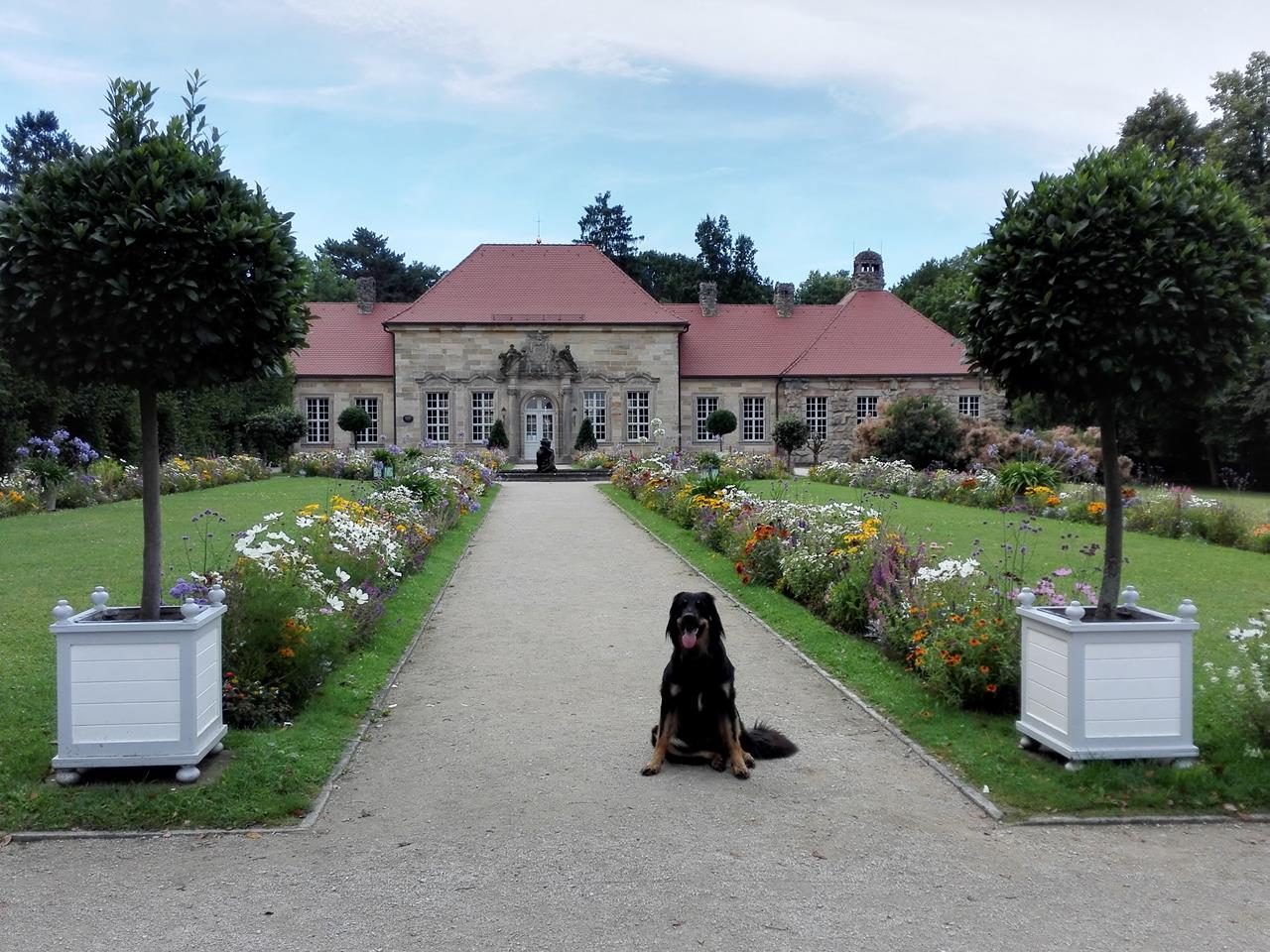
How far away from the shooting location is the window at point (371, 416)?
42.1m

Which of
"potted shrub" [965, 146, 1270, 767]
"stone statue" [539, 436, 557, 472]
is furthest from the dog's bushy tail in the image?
"stone statue" [539, 436, 557, 472]

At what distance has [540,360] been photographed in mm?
41406

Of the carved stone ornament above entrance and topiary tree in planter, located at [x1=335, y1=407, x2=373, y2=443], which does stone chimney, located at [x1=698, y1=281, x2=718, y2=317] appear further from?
topiary tree in planter, located at [x1=335, y1=407, x2=373, y2=443]

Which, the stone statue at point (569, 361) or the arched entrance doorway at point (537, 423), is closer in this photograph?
the stone statue at point (569, 361)

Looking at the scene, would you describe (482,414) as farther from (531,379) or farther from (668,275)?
(668,275)

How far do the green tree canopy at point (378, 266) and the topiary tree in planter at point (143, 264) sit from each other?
62319mm

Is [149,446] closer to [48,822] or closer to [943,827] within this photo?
[48,822]

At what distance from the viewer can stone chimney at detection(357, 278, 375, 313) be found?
4534cm

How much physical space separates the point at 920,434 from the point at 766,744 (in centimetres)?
2467

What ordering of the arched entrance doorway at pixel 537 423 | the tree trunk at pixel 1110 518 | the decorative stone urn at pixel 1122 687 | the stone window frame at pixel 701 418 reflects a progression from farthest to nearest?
the stone window frame at pixel 701 418 → the arched entrance doorway at pixel 537 423 → the tree trunk at pixel 1110 518 → the decorative stone urn at pixel 1122 687

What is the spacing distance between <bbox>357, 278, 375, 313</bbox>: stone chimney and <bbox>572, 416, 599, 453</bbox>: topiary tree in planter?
11210 mm

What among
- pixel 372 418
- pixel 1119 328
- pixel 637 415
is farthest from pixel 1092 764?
pixel 372 418

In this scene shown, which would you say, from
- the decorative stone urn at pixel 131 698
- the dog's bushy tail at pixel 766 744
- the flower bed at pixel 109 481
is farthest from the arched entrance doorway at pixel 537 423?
the decorative stone urn at pixel 131 698

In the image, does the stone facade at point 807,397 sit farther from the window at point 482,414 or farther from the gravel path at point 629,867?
the gravel path at point 629,867
